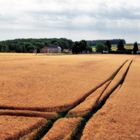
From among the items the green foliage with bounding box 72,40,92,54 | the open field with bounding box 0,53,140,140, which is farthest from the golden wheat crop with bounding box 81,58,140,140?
the green foliage with bounding box 72,40,92,54

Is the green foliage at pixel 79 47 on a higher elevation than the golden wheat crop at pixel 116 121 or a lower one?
lower

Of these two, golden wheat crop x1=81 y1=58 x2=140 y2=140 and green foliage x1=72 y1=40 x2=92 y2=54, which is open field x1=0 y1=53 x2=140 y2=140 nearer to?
golden wheat crop x1=81 y1=58 x2=140 y2=140

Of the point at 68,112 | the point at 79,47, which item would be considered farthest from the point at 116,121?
the point at 79,47

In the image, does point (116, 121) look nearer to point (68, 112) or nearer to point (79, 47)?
point (68, 112)

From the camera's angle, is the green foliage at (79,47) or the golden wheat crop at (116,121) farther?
the green foliage at (79,47)

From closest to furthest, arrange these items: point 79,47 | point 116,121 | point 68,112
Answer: point 116,121, point 68,112, point 79,47

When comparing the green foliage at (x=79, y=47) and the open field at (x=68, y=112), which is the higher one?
the open field at (x=68, y=112)

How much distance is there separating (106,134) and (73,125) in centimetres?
148

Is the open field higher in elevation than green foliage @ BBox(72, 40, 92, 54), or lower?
higher

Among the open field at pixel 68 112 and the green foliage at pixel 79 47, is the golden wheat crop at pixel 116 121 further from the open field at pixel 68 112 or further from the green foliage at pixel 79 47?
the green foliage at pixel 79 47

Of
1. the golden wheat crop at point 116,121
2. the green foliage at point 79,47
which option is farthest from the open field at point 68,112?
the green foliage at point 79,47

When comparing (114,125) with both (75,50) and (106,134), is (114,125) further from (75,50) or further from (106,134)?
(75,50)

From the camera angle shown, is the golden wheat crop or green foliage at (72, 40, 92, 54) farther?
green foliage at (72, 40, 92, 54)

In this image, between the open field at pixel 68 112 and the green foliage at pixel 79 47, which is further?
Result: the green foliage at pixel 79 47
